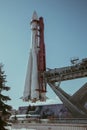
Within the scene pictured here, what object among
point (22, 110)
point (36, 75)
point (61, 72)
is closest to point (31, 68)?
point (36, 75)

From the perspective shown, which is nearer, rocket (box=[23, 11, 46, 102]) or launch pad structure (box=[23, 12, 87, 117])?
launch pad structure (box=[23, 12, 87, 117])

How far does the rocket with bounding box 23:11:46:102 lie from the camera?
3394 centimetres

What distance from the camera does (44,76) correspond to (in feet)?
110

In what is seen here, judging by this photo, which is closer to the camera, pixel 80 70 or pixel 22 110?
pixel 80 70

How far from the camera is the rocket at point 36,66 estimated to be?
33938mm

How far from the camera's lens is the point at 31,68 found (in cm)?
3550

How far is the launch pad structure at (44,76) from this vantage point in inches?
1129

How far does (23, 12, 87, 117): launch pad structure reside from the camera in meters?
28.7

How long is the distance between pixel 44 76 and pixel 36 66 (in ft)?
6.88

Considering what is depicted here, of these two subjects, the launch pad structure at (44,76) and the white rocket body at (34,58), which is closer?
the launch pad structure at (44,76)

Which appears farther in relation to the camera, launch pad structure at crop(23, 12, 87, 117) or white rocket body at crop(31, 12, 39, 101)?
white rocket body at crop(31, 12, 39, 101)

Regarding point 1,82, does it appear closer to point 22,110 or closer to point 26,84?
point 26,84

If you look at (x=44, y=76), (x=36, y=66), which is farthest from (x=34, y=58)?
(x=44, y=76)

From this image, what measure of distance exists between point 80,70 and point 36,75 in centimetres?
772
